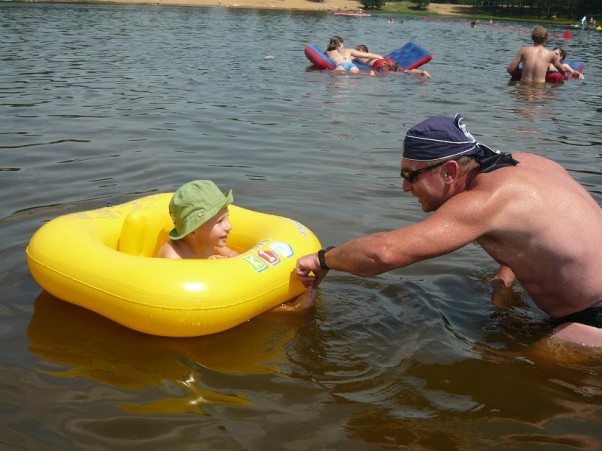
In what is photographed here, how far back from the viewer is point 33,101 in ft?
33.2

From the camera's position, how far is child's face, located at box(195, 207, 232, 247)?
13.7 ft

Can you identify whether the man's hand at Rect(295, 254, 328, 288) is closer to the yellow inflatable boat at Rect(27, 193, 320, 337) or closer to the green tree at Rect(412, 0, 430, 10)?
the yellow inflatable boat at Rect(27, 193, 320, 337)

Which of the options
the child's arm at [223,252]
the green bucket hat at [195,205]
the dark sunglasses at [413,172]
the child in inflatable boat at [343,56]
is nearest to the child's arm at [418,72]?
the child in inflatable boat at [343,56]

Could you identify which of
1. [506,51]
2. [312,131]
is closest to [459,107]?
[312,131]

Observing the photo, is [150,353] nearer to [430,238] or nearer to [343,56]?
[430,238]

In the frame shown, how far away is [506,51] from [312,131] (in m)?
16.1

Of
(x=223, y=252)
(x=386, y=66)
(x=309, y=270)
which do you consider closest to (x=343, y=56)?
(x=386, y=66)

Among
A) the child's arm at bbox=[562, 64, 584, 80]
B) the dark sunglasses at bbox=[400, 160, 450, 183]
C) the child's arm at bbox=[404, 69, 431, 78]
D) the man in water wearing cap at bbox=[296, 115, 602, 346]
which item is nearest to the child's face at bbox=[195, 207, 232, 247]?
the man in water wearing cap at bbox=[296, 115, 602, 346]

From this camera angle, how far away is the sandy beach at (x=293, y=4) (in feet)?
175

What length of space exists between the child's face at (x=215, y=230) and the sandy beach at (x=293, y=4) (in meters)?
48.4

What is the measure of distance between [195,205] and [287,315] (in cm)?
86

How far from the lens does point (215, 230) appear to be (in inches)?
165

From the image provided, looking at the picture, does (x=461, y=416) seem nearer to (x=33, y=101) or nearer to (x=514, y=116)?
(x=514, y=116)

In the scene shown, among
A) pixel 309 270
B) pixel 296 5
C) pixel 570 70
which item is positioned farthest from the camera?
pixel 296 5
